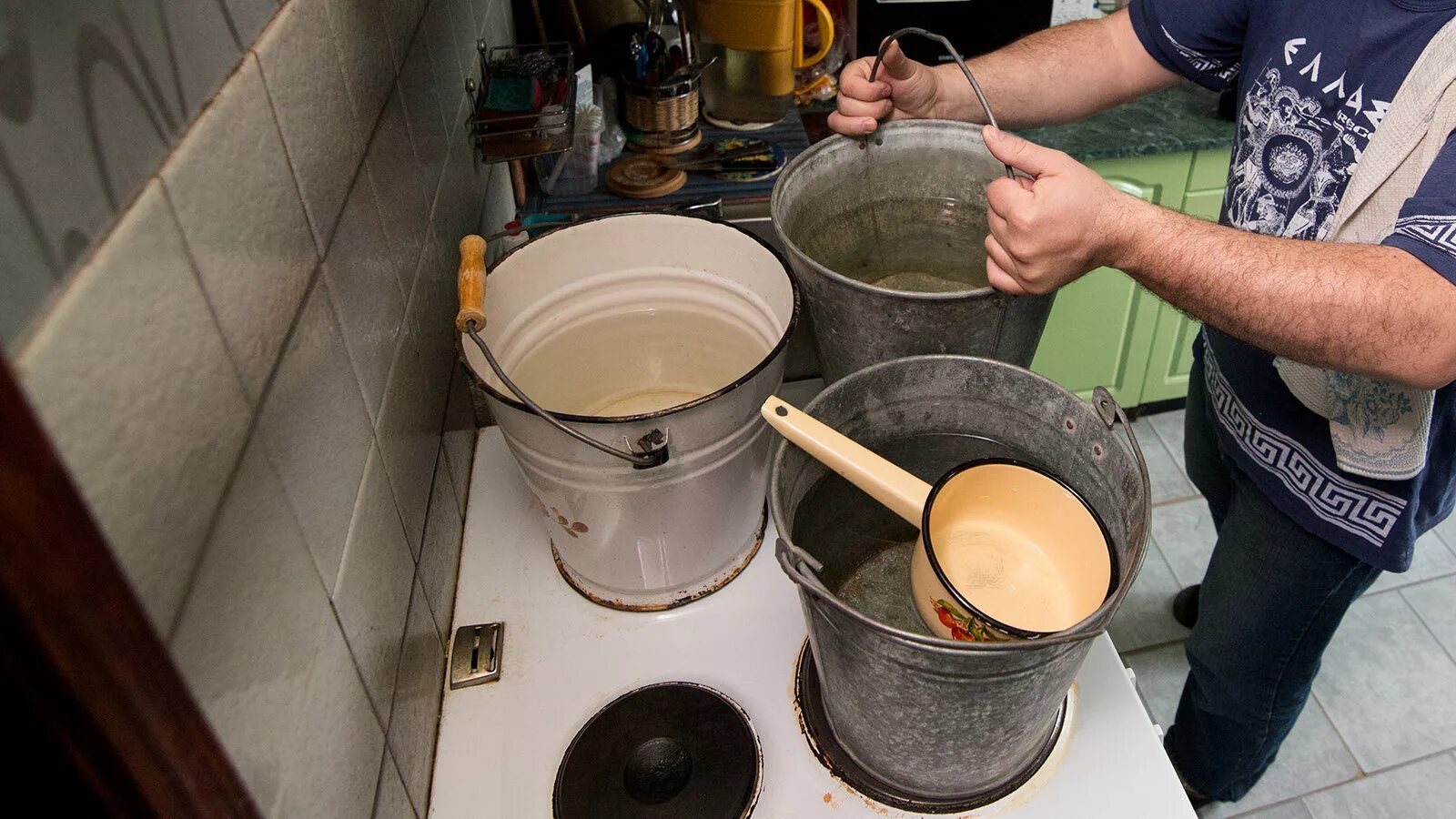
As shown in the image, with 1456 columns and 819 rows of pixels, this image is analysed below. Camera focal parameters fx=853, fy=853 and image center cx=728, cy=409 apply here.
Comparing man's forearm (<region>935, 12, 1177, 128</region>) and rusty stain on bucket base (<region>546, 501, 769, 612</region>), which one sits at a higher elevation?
man's forearm (<region>935, 12, 1177, 128</region>)

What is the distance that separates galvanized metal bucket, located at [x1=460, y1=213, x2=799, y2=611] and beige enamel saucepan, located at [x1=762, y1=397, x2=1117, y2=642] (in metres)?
0.10

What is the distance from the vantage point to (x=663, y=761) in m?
0.74

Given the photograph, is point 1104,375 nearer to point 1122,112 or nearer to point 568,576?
point 1122,112

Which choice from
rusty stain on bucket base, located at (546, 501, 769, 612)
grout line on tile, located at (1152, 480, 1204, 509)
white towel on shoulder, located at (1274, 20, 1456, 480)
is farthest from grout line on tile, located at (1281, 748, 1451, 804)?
rusty stain on bucket base, located at (546, 501, 769, 612)

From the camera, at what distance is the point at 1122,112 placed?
1.83 meters

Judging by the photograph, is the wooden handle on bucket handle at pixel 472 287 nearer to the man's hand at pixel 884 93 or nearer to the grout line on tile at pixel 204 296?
the grout line on tile at pixel 204 296

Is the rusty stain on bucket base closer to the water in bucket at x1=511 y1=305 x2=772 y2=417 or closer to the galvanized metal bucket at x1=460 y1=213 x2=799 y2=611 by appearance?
the galvanized metal bucket at x1=460 y1=213 x2=799 y2=611

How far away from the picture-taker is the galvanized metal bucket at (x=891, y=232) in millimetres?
808

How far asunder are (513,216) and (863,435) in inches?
36.4

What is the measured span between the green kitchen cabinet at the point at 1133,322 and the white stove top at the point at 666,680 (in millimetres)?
1118

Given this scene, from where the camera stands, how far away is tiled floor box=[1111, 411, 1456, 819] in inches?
61.0

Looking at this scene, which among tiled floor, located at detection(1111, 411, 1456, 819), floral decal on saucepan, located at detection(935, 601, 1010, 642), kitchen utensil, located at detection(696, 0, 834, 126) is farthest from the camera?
kitchen utensil, located at detection(696, 0, 834, 126)

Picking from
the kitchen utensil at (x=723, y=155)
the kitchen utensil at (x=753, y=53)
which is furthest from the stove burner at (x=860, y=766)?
the kitchen utensil at (x=753, y=53)

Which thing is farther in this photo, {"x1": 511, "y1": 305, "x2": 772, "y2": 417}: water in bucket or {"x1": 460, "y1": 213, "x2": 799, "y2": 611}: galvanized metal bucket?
{"x1": 511, "y1": 305, "x2": 772, "y2": 417}: water in bucket
